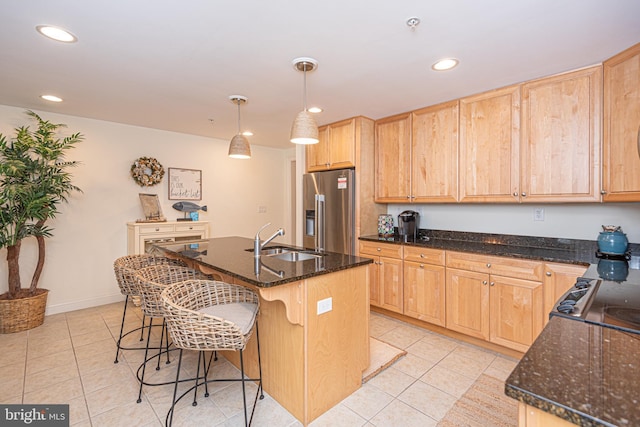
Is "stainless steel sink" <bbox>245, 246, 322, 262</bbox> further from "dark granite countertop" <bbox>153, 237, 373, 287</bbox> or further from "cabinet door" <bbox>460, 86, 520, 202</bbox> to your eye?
"cabinet door" <bbox>460, 86, 520, 202</bbox>

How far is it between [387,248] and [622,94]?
2156 millimetres

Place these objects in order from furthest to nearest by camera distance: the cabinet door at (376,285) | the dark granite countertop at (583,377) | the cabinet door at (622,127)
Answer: the cabinet door at (376,285) < the cabinet door at (622,127) < the dark granite countertop at (583,377)

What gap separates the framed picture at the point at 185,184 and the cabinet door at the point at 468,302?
3.66 m

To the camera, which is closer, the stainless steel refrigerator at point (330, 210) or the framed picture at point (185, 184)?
the stainless steel refrigerator at point (330, 210)

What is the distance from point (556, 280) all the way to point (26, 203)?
466 cm

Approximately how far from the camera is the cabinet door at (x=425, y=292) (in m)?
2.89

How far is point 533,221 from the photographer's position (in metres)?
2.86

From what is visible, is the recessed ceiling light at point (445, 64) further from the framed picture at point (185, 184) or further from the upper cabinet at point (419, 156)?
the framed picture at point (185, 184)

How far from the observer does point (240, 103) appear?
3.09 meters

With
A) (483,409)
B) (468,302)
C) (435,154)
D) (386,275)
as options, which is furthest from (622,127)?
(386,275)

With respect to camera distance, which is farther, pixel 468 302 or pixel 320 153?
pixel 320 153

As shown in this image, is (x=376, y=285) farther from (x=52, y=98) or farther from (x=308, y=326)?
(x=52, y=98)

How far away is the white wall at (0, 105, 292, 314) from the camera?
3568 millimetres

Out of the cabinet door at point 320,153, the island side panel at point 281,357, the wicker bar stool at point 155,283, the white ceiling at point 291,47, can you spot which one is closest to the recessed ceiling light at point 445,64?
the white ceiling at point 291,47
